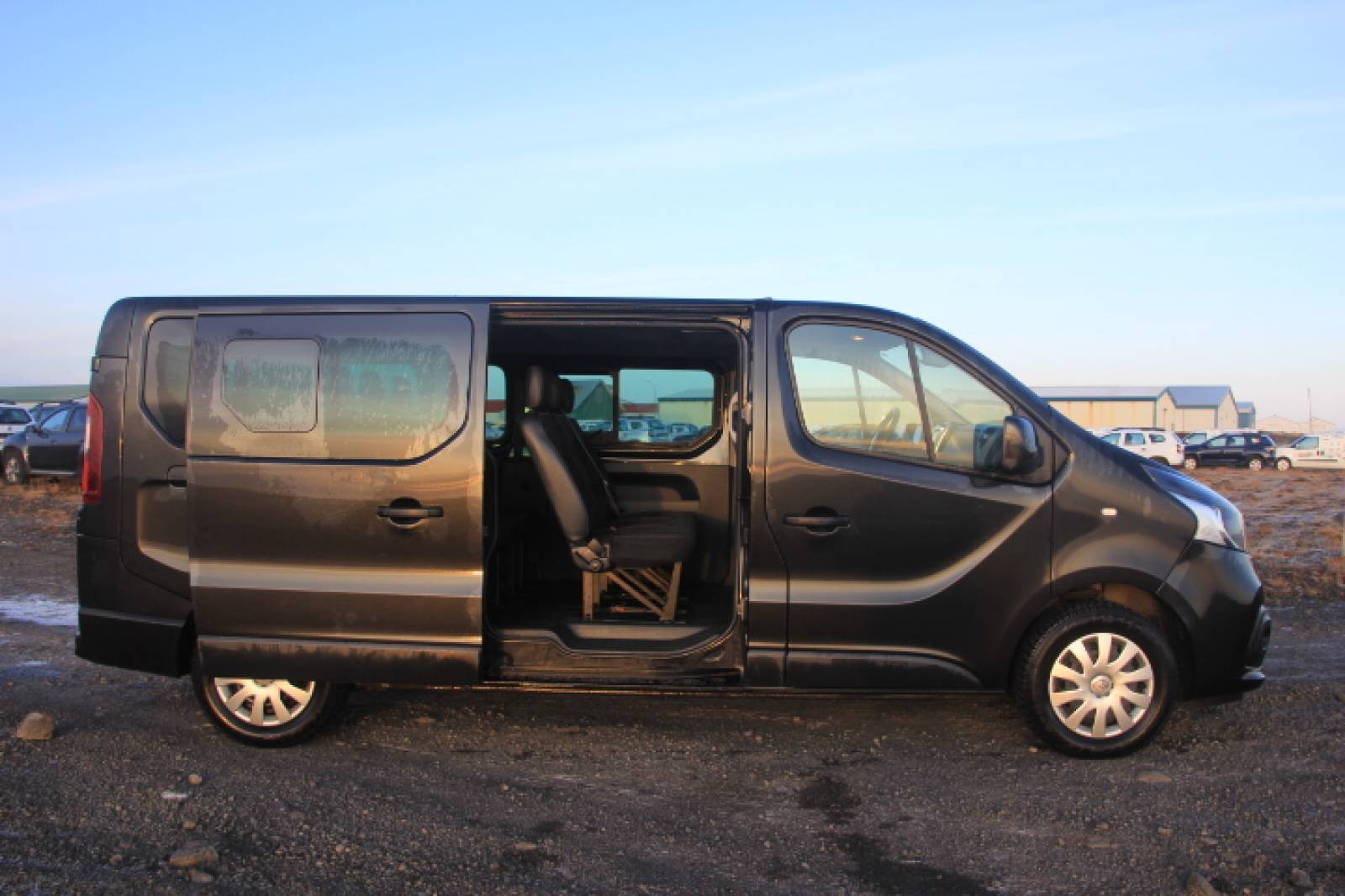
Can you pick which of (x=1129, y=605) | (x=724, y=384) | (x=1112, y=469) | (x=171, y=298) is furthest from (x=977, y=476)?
(x=171, y=298)

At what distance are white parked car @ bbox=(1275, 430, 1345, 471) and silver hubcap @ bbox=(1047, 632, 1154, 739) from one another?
37.9 metres

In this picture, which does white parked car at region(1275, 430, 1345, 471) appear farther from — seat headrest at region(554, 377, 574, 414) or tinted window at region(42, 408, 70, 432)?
seat headrest at region(554, 377, 574, 414)

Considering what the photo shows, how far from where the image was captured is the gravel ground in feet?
11.7

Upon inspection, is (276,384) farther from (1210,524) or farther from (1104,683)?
(1210,524)

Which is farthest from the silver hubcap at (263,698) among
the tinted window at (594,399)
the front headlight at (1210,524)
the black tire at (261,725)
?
the front headlight at (1210,524)

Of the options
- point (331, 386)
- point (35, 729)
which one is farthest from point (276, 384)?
point (35, 729)

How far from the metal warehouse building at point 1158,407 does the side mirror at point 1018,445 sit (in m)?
73.6

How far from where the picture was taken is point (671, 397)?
7.05 m

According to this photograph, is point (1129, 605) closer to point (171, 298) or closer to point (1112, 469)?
point (1112, 469)

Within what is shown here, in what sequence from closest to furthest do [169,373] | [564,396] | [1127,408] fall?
[169,373] < [564,396] < [1127,408]

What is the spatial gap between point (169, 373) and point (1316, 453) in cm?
4057

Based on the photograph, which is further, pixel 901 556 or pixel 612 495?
pixel 612 495

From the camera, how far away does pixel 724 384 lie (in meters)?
6.91

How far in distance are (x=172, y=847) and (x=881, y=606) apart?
2934 mm
